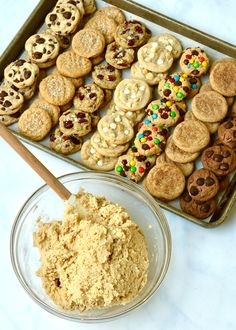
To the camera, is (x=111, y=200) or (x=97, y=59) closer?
(x=111, y=200)

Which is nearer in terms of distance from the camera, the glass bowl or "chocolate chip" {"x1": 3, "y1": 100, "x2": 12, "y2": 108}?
the glass bowl

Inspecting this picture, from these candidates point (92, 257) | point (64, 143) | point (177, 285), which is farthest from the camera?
point (64, 143)

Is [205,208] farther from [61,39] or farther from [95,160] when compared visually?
[61,39]

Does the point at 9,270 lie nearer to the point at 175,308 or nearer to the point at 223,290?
the point at 175,308

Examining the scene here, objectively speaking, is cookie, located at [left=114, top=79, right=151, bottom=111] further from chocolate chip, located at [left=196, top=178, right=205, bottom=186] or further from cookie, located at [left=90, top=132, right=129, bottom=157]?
chocolate chip, located at [left=196, top=178, right=205, bottom=186]

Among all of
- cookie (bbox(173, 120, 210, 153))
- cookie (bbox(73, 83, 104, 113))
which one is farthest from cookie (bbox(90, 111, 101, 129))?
cookie (bbox(173, 120, 210, 153))

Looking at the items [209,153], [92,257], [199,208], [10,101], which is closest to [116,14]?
[10,101]
